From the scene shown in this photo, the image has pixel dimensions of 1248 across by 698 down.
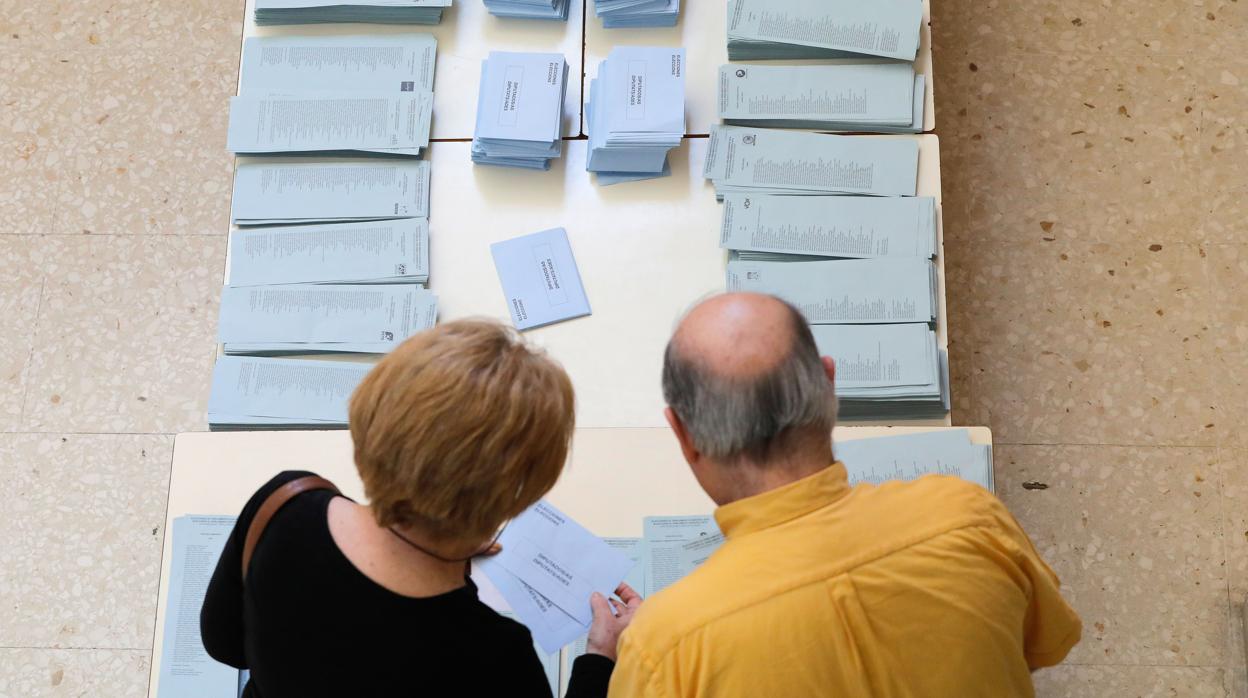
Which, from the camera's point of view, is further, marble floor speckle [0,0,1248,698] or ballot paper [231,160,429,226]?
marble floor speckle [0,0,1248,698]

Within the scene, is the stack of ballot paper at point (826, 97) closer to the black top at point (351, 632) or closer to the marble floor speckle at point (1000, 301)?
the marble floor speckle at point (1000, 301)

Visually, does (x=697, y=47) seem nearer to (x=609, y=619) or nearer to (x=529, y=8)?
(x=529, y=8)

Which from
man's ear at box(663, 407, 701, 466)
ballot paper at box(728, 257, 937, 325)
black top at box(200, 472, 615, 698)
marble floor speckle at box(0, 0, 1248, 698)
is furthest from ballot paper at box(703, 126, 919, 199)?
black top at box(200, 472, 615, 698)

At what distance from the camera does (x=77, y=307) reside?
253 centimetres

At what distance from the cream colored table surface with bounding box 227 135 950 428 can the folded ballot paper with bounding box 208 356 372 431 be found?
23 centimetres

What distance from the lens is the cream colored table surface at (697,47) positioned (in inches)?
75.0

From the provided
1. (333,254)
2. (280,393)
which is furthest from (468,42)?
(280,393)

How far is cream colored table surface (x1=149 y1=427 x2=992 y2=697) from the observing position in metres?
1.59

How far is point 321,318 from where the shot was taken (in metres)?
1.78

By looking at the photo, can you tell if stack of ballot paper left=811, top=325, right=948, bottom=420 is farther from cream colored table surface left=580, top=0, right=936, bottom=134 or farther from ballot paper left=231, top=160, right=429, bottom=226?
ballot paper left=231, top=160, right=429, bottom=226

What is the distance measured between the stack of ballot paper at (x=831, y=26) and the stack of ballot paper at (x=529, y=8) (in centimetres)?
35

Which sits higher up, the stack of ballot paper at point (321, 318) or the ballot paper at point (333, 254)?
the ballot paper at point (333, 254)

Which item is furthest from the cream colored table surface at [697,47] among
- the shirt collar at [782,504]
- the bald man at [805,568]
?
the shirt collar at [782,504]

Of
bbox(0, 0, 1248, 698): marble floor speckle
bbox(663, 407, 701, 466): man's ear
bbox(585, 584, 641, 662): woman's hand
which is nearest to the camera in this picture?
bbox(663, 407, 701, 466): man's ear
